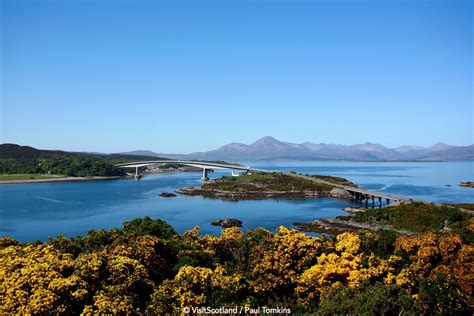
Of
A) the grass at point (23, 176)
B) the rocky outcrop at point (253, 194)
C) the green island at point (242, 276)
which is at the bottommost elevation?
the rocky outcrop at point (253, 194)

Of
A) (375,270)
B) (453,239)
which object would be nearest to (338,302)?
(375,270)

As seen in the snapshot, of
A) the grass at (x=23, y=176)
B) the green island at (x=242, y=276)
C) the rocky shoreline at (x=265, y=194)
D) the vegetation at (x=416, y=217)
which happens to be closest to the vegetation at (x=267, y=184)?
the rocky shoreline at (x=265, y=194)

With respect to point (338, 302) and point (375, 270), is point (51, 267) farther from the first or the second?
point (375, 270)

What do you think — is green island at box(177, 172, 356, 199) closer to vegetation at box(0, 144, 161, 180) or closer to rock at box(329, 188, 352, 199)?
rock at box(329, 188, 352, 199)

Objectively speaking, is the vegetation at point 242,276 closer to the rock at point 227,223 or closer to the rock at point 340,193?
the rock at point 227,223

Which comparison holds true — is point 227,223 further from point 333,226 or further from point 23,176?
point 23,176

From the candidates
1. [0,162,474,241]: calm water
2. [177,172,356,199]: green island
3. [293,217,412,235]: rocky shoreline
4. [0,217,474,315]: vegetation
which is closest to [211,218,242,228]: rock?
[0,162,474,241]: calm water
